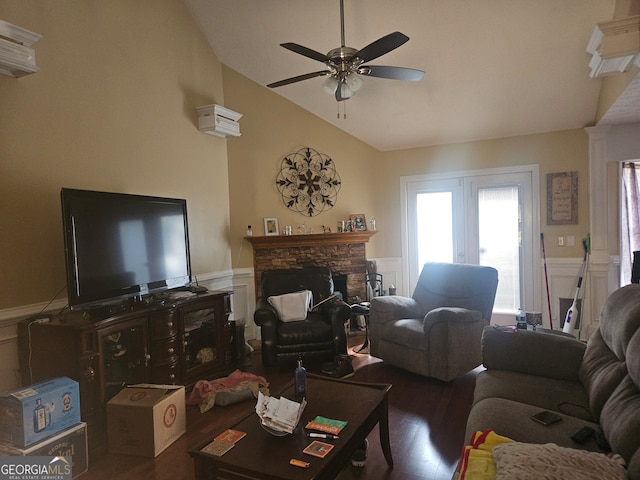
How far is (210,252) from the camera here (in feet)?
14.2

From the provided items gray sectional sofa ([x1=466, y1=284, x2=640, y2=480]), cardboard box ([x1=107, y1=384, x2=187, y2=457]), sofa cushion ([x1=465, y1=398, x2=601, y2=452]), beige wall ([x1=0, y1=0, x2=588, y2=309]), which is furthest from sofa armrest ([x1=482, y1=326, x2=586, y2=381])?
beige wall ([x1=0, y1=0, x2=588, y2=309])

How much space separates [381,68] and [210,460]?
8.87ft

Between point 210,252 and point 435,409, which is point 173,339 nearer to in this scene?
point 210,252

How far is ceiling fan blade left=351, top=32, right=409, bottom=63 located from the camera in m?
2.47

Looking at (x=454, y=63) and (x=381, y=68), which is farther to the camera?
(x=454, y=63)

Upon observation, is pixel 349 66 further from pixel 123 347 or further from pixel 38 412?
pixel 38 412

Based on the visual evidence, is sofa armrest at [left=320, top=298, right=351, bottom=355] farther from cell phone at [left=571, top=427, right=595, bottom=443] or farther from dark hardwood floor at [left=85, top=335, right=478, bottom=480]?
cell phone at [left=571, top=427, right=595, bottom=443]

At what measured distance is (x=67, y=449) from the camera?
2178mm

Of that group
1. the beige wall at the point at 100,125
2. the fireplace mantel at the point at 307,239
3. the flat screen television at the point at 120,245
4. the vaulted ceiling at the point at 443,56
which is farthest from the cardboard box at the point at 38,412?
the vaulted ceiling at the point at 443,56

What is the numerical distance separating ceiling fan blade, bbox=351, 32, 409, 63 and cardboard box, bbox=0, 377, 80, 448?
9.01 feet

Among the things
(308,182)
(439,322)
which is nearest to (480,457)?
(439,322)

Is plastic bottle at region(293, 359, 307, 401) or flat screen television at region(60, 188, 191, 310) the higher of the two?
flat screen television at region(60, 188, 191, 310)

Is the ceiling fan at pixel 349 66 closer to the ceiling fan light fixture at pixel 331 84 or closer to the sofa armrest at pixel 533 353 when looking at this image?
the ceiling fan light fixture at pixel 331 84

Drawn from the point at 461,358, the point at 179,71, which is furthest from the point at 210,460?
the point at 179,71
